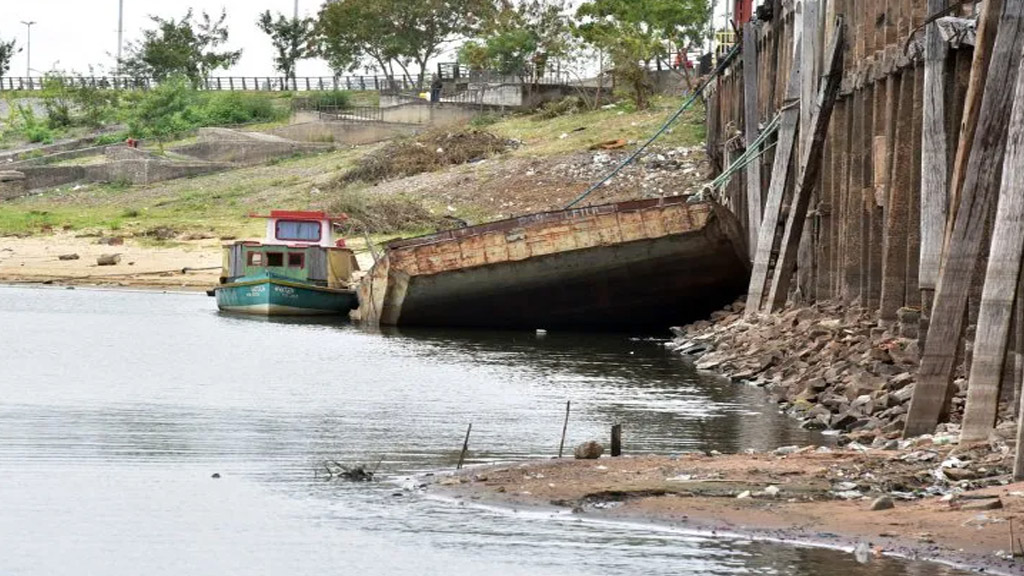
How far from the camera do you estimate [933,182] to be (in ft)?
64.0

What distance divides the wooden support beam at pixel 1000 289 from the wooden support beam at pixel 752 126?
20.5 m

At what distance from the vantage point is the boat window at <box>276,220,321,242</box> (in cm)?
4491

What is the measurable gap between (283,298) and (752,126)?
12309mm

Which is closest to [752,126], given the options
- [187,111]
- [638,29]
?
[638,29]

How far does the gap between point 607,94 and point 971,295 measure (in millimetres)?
52503

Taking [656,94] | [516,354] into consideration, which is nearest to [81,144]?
[656,94]

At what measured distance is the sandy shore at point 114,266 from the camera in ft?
171

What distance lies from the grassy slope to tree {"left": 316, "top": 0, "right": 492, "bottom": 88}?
21908mm

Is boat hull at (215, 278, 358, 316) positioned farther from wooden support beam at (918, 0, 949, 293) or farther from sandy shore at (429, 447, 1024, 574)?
sandy shore at (429, 447, 1024, 574)

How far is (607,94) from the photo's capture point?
71438 millimetres

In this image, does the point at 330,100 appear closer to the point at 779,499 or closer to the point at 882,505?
the point at 779,499

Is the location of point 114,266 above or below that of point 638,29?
below

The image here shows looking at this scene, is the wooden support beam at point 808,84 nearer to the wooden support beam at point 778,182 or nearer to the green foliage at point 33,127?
the wooden support beam at point 778,182

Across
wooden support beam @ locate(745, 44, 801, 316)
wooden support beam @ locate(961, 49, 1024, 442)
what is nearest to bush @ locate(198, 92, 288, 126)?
wooden support beam @ locate(745, 44, 801, 316)
